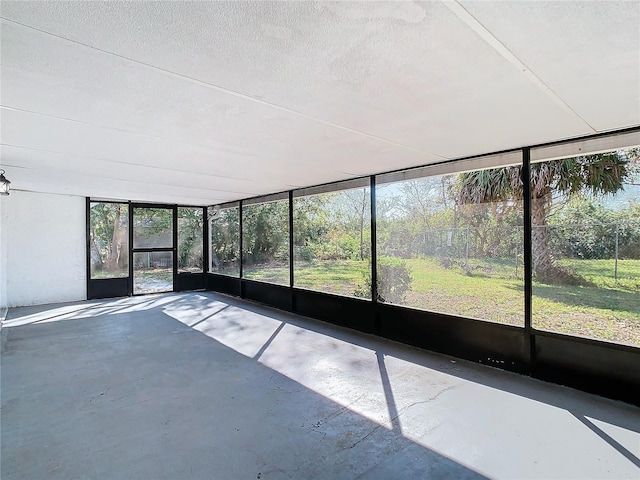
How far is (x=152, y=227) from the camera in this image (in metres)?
8.34

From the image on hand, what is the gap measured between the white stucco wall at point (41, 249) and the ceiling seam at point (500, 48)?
8249 mm

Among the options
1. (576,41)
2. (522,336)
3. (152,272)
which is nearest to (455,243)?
(522,336)

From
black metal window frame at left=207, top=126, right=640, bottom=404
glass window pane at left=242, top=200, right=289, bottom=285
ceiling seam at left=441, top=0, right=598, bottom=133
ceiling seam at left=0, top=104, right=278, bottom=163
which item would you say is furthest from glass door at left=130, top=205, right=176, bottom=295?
ceiling seam at left=441, top=0, right=598, bottom=133

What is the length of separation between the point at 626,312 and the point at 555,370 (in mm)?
2180

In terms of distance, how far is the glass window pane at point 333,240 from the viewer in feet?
23.4

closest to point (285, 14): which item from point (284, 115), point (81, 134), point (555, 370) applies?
point (284, 115)

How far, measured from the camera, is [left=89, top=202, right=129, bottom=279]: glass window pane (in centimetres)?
758

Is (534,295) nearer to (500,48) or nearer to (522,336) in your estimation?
(522,336)

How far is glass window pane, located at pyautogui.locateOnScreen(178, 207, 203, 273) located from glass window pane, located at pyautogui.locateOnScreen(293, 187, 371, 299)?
329 centimetres

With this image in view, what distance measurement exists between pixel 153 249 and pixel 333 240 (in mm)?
4504

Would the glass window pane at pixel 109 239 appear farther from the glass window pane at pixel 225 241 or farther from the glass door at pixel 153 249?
the glass window pane at pixel 225 241

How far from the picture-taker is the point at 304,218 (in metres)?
7.64

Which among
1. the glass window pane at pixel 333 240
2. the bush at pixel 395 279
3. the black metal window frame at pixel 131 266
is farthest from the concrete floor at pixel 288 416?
the black metal window frame at pixel 131 266

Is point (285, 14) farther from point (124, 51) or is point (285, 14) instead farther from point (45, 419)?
point (45, 419)
